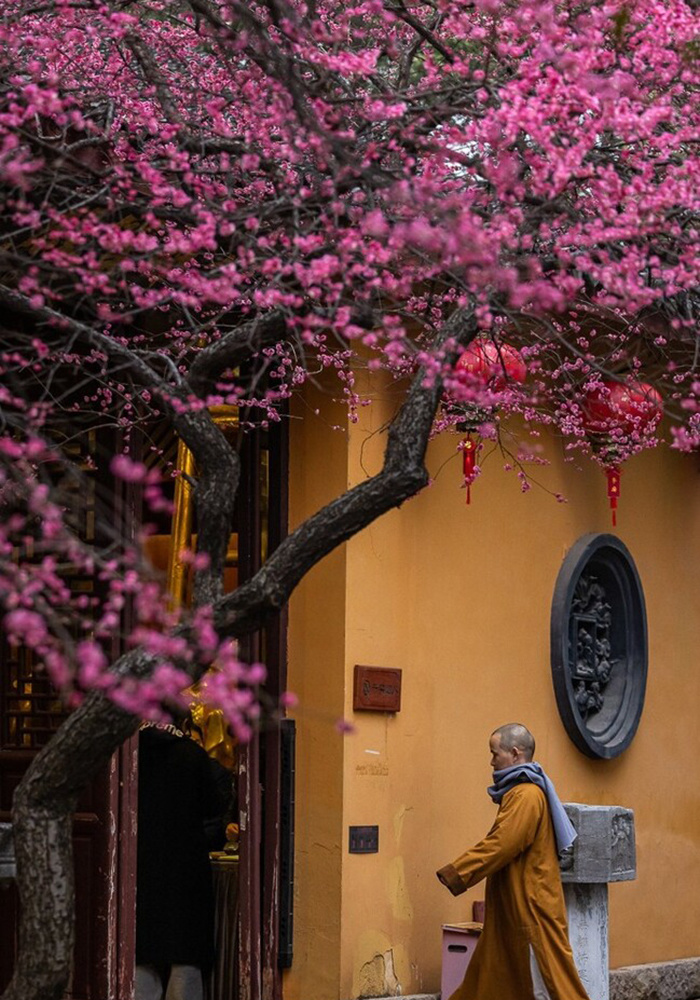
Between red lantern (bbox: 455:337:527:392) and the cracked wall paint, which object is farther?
the cracked wall paint

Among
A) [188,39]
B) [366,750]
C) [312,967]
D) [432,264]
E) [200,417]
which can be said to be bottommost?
[312,967]

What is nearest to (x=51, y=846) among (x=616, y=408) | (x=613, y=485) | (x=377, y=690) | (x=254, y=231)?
(x=254, y=231)

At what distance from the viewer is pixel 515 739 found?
9523mm

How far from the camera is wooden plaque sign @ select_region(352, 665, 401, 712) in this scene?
973 centimetres

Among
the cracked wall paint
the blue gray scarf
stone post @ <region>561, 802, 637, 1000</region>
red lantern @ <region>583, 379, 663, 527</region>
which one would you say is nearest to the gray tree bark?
the blue gray scarf

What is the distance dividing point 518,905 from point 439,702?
1.58 meters

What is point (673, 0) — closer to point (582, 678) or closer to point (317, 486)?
point (317, 486)

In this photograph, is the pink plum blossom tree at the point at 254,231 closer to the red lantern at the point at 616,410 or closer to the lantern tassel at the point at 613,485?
the red lantern at the point at 616,410

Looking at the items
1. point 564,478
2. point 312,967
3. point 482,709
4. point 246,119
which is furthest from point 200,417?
point 564,478

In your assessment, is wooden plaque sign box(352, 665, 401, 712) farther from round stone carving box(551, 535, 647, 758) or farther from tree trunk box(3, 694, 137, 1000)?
tree trunk box(3, 694, 137, 1000)

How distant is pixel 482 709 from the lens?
10797mm

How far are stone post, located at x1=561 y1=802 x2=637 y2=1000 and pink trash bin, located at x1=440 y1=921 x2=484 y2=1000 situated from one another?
0.54m

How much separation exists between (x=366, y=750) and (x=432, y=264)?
3842 mm

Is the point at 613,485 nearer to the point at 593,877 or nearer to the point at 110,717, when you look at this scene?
the point at 593,877
